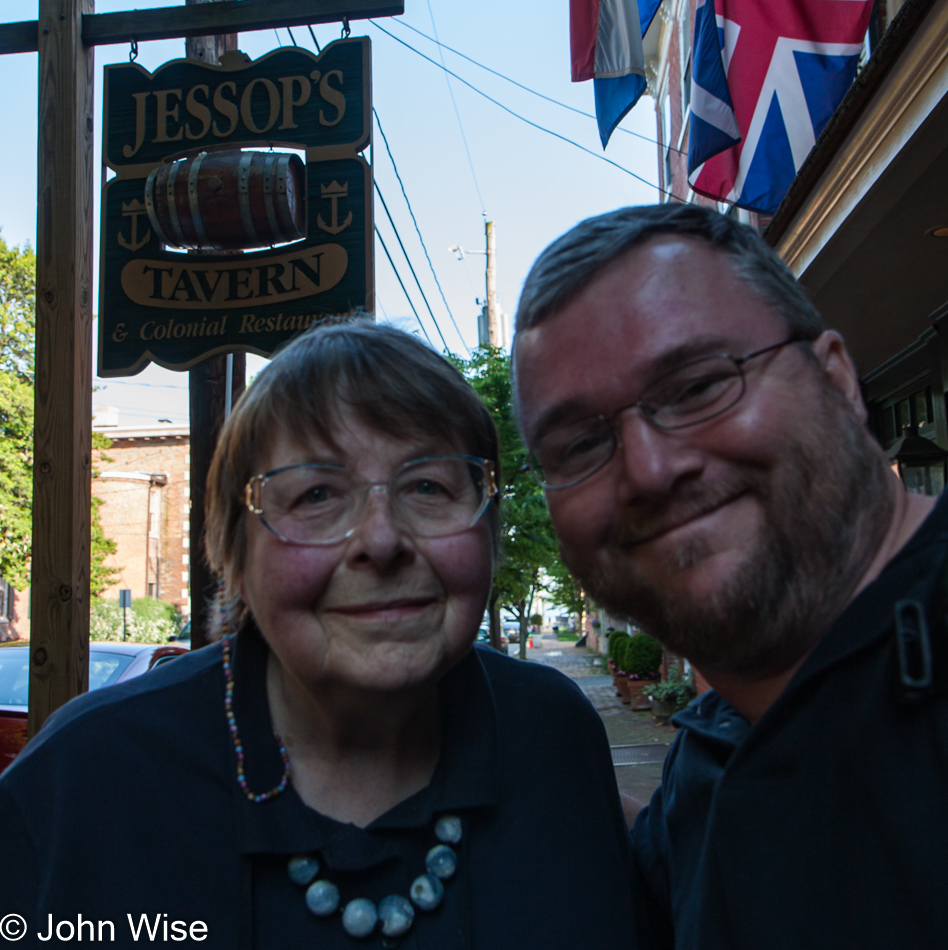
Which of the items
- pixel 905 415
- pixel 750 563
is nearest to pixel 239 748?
pixel 750 563

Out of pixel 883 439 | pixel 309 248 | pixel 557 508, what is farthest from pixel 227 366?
pixel 883 439

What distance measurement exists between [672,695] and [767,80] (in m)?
8.24

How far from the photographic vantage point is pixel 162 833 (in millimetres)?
1383

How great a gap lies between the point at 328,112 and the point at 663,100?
47.2ft

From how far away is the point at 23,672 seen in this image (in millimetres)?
5840

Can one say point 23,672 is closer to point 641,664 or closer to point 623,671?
point 641,664

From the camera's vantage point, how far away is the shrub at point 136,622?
26641 mm

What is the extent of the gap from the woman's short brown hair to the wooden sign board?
1700 mm

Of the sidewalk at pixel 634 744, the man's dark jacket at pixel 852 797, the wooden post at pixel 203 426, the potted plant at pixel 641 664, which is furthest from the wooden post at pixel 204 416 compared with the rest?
the potted plant at pixel 641 664

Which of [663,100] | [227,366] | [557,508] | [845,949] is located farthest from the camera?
[663,100]

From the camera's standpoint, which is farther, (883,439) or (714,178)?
(883,439)

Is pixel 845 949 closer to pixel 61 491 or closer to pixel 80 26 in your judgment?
pixel 61 491

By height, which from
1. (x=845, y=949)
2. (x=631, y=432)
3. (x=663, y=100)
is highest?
(x=663, y=100)

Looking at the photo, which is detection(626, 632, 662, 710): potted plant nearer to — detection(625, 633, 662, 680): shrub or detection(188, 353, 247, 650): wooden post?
detection(625, 633, 662, 680): shrub
